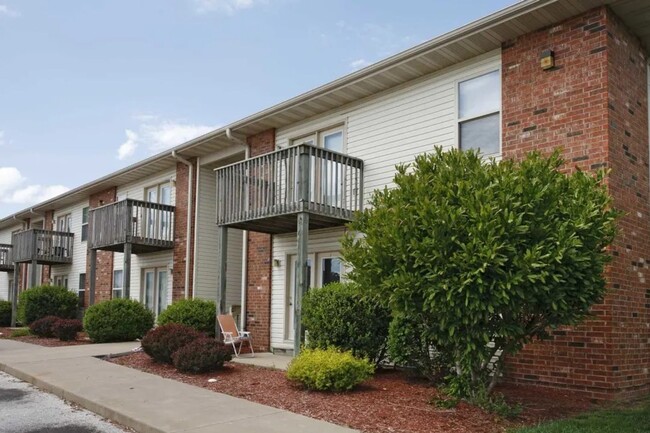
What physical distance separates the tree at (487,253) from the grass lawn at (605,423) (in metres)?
0.98

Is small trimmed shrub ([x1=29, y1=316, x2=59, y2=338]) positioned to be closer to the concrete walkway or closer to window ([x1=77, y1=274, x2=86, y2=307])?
the concrete walkway

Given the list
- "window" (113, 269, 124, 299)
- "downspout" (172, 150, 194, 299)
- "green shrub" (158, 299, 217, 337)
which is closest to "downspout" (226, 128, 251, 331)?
"green shrub" (158, 299, 217, 337)

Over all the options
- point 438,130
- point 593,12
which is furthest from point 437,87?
point 593,12

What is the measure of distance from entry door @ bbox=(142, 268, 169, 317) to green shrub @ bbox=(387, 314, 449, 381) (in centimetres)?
1134

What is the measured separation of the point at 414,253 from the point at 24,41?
11.2 metres

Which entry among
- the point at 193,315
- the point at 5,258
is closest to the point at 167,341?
the point at 193,315

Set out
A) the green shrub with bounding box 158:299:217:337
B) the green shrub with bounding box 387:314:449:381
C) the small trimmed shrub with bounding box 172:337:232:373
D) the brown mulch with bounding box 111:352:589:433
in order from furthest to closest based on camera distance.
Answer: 1. the green shrub with bounding box 158:299:217:337
2. the small trimmed shrub with bounding box 172:337:232:373
3. the green shrub with bounding box 387:314:449:381
4. the brown mulch with bounding box 111:352:589:433

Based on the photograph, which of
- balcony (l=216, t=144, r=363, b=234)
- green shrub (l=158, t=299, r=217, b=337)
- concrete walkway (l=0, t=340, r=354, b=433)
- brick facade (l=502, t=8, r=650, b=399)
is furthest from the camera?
green shrub (l=158, t=299, r=217, b=337)

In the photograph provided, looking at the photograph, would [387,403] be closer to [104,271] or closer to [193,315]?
[193,315]

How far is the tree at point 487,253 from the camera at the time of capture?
20.8ft

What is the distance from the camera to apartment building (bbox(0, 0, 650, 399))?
27.8ft

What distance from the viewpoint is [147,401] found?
25.0 feet

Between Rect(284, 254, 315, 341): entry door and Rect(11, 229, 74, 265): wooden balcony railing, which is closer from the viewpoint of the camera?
Rect(284, 254, 315, 341): entry door

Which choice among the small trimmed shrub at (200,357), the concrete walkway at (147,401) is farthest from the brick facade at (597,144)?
the small trimmed shrub at (200,357)
